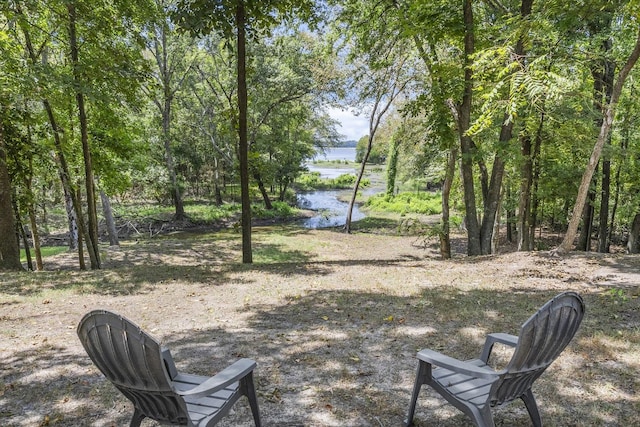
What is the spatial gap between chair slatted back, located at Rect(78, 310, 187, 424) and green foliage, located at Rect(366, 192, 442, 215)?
26.9m

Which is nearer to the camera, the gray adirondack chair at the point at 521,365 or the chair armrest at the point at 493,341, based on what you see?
the gray adirondack chair at the point at 521,365

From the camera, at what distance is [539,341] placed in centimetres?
207

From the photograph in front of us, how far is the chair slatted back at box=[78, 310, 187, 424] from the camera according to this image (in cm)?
189

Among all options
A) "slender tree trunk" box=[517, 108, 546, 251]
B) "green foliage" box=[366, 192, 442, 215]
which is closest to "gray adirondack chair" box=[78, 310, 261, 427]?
"slender tree trunk" box=[517, 108, 546, 251]

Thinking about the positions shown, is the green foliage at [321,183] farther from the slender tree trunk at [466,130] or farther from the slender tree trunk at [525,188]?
the slender tree trunk at [466,130]

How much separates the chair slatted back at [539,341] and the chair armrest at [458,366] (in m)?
0.08

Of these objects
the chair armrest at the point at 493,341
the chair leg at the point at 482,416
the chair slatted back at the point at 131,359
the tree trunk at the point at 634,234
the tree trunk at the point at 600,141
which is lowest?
the tree trunk at the point at 634,234

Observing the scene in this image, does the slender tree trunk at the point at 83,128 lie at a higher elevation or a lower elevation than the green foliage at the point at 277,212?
higher

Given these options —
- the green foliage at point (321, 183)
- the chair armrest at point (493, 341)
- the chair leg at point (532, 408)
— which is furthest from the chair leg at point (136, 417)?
the green foliage at point (321, 183)

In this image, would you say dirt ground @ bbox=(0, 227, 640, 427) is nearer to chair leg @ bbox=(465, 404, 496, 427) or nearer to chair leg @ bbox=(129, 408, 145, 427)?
chair leg @ bbox=(129, 408, 145, 427)

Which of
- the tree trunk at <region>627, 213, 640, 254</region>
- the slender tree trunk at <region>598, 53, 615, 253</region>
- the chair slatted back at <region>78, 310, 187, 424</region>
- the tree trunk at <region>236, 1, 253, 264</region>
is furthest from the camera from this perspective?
the tree trunk at <region>627, 213, 640, 254</region>

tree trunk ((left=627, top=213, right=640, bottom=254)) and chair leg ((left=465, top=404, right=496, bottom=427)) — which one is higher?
chair leg ((left=465, top=404, right=496, bottom=427))

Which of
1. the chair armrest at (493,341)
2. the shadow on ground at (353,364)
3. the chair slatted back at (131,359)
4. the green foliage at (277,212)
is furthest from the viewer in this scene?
the green foliage at (277,212)

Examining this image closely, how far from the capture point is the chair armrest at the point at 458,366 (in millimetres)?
2123
